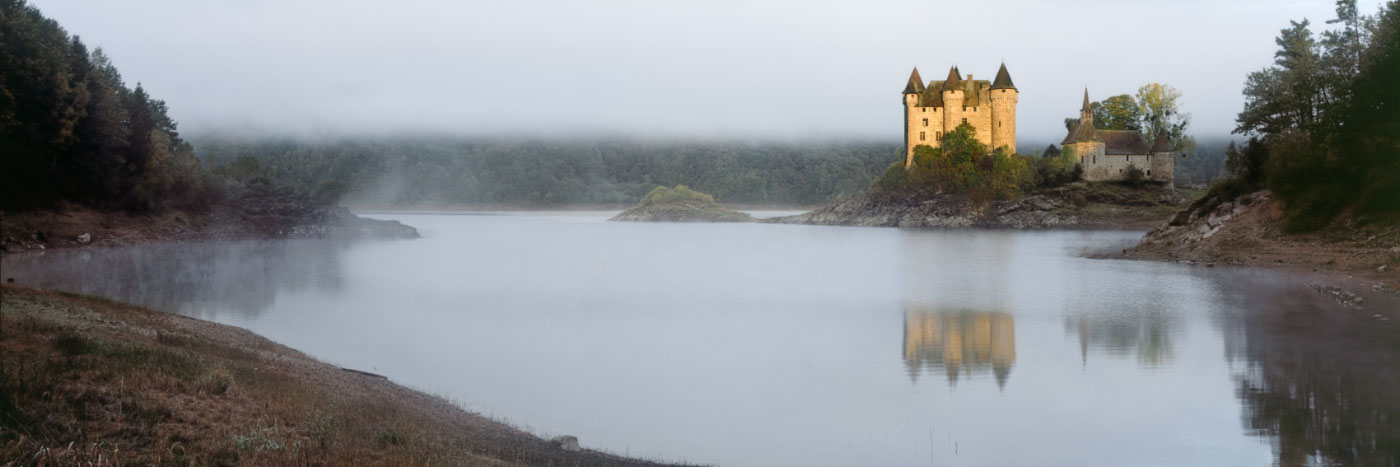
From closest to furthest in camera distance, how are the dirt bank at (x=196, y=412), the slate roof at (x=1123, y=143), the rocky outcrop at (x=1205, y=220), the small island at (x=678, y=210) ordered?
the dirt bank at (x=196, y=412) → the rocky outcrop at (x=1205, y=220) → the slate roof at (x=1123, y=143) → the small island at (x=678, y=210)

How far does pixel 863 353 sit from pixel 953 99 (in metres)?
61.2

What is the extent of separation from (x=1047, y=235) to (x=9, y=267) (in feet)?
168

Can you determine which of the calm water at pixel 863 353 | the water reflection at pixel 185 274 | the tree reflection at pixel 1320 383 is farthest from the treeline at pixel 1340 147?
the water reflection at pixel 185 274

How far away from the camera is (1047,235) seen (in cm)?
5572

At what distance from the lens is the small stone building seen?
64375 millimetres

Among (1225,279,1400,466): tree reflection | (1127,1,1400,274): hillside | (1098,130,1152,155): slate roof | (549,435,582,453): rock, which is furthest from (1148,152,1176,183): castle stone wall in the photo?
(549,435,582,453): rock

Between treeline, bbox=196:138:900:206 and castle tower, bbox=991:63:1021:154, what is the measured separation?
44.6m

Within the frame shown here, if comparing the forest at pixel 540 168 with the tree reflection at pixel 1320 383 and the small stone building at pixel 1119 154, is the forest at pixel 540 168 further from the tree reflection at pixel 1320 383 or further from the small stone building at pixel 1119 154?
the tree reflection at pixel 1320 383

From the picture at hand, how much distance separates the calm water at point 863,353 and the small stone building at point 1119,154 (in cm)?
3855

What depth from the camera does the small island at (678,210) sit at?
4168 inches

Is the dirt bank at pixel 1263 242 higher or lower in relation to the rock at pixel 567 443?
higher

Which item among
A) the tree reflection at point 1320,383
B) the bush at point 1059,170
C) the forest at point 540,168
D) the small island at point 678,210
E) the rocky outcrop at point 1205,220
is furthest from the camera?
the small island at point 678,210

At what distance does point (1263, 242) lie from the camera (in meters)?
26.0

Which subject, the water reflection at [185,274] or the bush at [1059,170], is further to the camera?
the bush at [1059,170]
